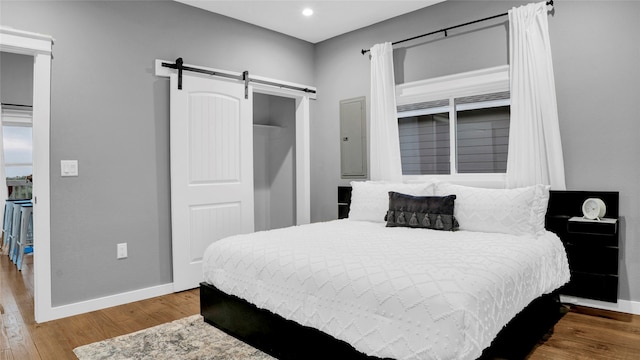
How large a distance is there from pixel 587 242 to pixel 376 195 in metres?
1.64

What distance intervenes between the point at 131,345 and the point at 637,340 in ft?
10.2

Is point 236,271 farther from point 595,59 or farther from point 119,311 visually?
point 595,59

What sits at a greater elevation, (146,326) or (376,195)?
(376,195)

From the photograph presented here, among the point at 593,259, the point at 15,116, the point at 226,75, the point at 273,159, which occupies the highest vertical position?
the point at 226,75

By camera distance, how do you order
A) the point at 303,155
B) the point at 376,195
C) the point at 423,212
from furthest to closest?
the point at 303,155 < the point at 376,195 < the point at 423,212

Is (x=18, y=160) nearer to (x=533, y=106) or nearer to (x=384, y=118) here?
(x=384, y=118)

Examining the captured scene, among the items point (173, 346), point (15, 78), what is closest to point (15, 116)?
point (15, 78)

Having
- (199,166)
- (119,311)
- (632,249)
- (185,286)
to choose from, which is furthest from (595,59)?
(119,311)

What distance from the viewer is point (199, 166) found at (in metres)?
3.66

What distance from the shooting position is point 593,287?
2875 millimetres

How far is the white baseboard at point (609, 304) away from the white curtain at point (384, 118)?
1.73 m

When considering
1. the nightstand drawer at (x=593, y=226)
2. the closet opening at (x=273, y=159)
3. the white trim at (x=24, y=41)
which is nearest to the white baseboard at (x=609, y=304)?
the nightstand drawer at (x=593, y=226)

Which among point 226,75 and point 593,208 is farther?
point 226,75

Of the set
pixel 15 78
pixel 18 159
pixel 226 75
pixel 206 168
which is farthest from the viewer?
pixel 18 159
